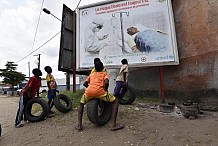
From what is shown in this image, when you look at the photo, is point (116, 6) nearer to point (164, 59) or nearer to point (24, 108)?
point (164, 59)

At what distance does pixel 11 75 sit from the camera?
1332 inches

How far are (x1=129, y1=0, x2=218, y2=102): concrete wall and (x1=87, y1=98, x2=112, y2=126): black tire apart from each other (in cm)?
317

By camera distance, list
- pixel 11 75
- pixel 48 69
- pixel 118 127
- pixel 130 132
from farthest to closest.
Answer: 1. pixel 11 75
2. pixel 48 69
3. pixel 118 127
4. pixel 130 132

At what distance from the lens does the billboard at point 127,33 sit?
6980 millimetres

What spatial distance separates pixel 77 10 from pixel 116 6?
1.82 m

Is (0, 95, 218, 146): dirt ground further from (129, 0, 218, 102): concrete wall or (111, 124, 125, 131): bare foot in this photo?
(129, 0, 218, 102): concrete wall

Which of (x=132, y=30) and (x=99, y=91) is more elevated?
(x=132, y=30)

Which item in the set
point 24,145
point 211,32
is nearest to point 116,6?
point 211,32

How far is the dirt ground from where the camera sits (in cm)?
372

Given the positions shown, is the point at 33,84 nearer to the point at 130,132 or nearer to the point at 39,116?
the point at 39,116

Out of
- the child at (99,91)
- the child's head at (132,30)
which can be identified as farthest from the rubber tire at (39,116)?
the child's head at (132,30)

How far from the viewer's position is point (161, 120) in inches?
193

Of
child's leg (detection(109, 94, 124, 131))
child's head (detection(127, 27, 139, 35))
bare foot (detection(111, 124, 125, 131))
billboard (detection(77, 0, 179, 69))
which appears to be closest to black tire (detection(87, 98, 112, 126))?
child's leg (detection(109, 94, 124, 131))

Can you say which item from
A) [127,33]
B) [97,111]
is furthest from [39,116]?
[127,33]
